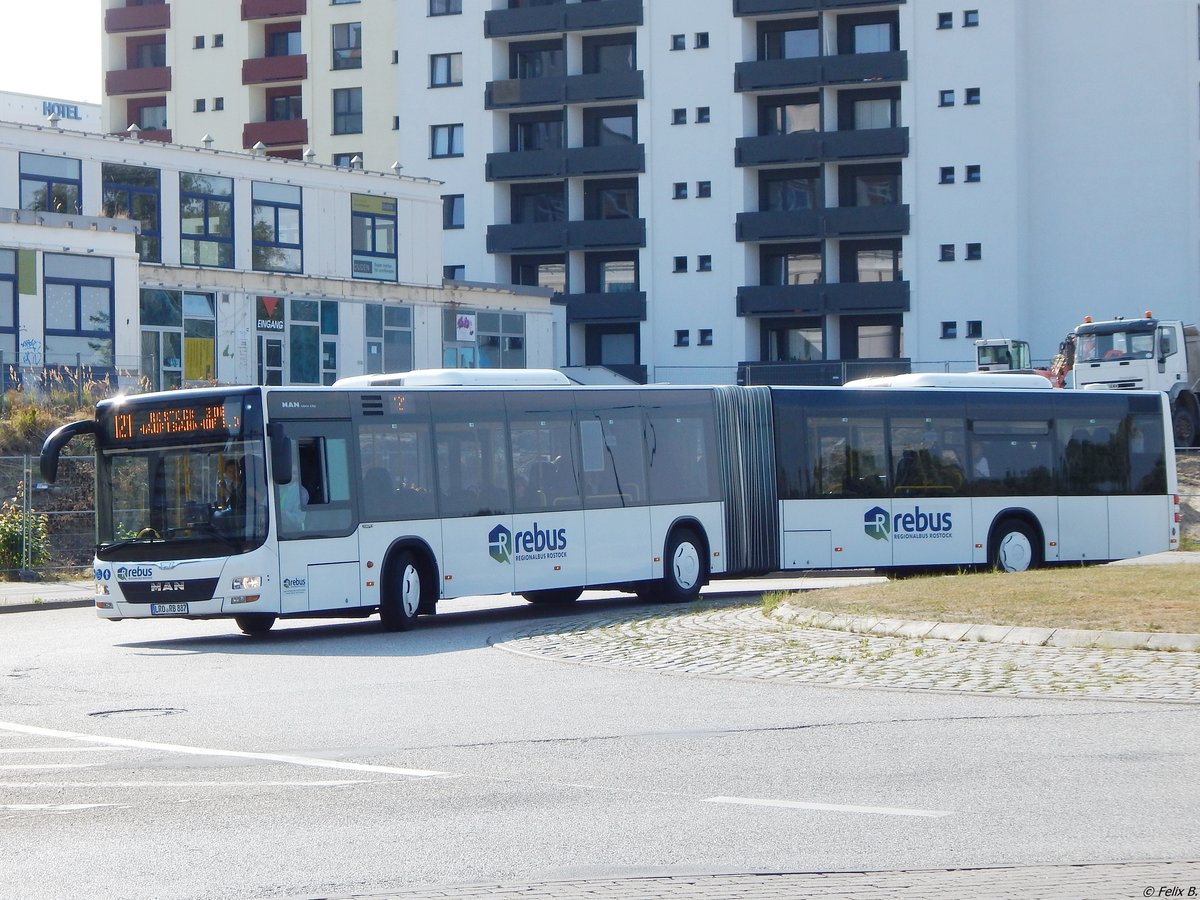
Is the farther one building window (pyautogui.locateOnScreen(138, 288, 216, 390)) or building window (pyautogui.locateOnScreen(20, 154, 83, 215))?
building window (pyautogui.locateOnScreen(138, 288, 216, 390))

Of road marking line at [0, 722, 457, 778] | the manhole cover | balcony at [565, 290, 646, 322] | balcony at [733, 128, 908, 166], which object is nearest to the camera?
road marking line at [0, 722, 457, 778]

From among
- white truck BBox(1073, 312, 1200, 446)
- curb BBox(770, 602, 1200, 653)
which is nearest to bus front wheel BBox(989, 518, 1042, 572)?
curb BBox(770, 602, 1200, 653)

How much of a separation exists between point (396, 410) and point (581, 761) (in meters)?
11.0

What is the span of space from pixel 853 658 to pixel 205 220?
139 ft

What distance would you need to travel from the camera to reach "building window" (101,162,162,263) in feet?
169

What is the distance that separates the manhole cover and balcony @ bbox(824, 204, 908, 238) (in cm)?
5993

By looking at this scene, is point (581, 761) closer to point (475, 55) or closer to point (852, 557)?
point (852, 557)

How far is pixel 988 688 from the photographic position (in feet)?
44.0

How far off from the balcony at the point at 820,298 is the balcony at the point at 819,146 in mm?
5187

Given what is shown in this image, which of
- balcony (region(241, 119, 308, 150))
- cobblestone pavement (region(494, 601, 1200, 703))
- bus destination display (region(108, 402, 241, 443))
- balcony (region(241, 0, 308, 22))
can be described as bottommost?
cobblestone pavement (region(494, 601, 1200, 703))

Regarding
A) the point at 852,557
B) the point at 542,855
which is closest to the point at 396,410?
the point at 852,557

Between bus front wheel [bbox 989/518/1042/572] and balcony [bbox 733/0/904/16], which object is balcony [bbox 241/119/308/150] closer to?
balcony [bbox 733/0/904/16]

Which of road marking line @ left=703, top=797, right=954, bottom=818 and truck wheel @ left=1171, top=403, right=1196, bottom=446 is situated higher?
truck wheel @ left=1171, top=403, right=1196, bottom=446

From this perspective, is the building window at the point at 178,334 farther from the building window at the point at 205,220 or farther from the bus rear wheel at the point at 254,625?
the bus rear wheel at the point at 254,625
